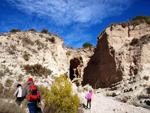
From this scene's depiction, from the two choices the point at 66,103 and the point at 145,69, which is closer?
the point at 66,103

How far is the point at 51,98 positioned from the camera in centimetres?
468

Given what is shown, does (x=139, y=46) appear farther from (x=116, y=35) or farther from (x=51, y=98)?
(x=51, y=98)

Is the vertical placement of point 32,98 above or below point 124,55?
below

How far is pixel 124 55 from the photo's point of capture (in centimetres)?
1329

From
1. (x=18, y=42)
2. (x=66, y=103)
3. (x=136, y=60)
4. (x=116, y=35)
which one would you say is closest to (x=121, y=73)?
(x=136, y=60)

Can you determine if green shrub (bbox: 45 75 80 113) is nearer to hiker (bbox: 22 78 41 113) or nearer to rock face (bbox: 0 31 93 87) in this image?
hiker (bbox: 22 78 41 113)

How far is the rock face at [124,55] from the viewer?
39.6 ft

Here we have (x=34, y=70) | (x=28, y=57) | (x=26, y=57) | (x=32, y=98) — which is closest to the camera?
(x=32, y=98)

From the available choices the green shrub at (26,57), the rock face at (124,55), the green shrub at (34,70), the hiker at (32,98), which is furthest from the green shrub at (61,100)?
the rock face at (124,55)

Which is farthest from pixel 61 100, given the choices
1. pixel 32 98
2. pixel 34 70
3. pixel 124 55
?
pixel 124 55

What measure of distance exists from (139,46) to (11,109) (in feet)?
44.7

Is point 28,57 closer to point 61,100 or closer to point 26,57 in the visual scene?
point 26,57

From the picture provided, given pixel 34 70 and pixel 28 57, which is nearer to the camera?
pixel 34 70

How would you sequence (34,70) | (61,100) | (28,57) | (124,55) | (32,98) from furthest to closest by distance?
(124,55)
(28,57)
(34,70)
(61,100)
(32,98)
